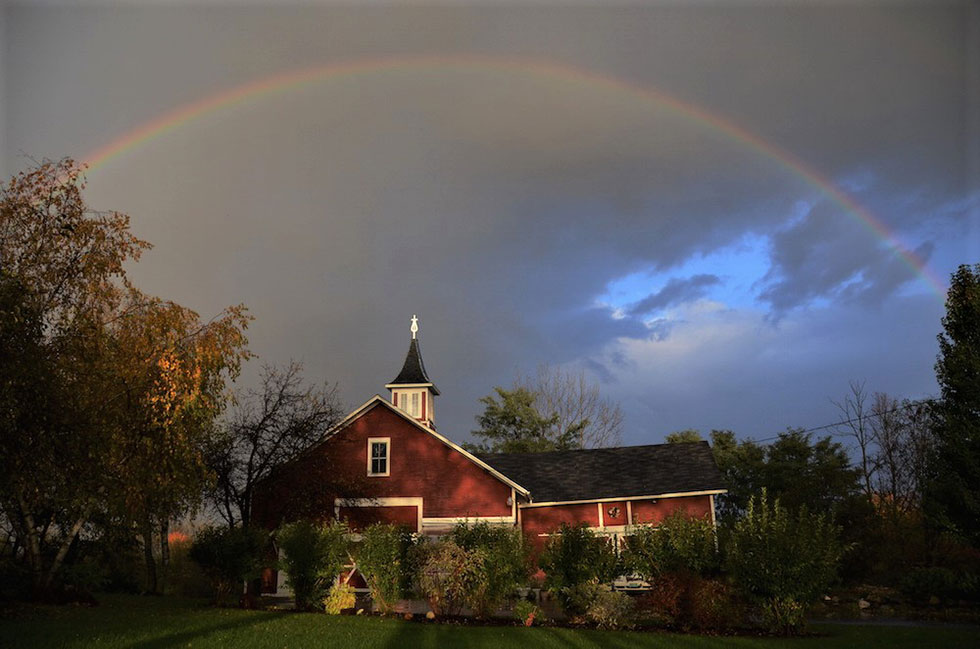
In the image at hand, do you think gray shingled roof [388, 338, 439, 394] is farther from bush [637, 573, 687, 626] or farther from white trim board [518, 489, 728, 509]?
bush [637, 573, 687, 626]

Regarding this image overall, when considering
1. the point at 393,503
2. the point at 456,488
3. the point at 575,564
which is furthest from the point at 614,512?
the point at 575,564

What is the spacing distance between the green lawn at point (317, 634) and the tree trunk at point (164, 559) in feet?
40.2

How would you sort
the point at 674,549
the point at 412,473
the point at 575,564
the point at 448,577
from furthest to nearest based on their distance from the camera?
the point at 412,473 → the point at 448,577 → the point at 575,564 → the point at 674,549

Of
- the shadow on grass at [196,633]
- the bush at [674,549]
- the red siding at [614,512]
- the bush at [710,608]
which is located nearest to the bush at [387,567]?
the shadow on grass at [196,633]

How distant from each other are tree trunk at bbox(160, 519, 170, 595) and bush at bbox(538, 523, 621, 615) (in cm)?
1698

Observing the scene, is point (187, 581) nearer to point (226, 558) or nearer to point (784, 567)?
point (226, 558)

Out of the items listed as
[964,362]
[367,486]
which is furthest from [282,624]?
[964,362]

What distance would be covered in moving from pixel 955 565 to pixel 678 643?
62.5ft

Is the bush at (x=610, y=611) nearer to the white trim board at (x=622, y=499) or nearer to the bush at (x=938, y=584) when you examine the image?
the bush at (x=938, y=584)

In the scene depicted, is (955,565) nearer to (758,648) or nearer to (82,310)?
(758,648)

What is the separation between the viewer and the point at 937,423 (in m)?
26.3

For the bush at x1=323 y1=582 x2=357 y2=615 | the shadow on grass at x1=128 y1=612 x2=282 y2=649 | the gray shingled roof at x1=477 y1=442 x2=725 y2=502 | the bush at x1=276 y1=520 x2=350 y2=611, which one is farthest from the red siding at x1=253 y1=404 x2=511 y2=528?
the shadow on grass at x1=128 y1=612 x2=282 y2=649

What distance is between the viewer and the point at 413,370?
41.4 meters

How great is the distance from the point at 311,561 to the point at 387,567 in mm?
2387
